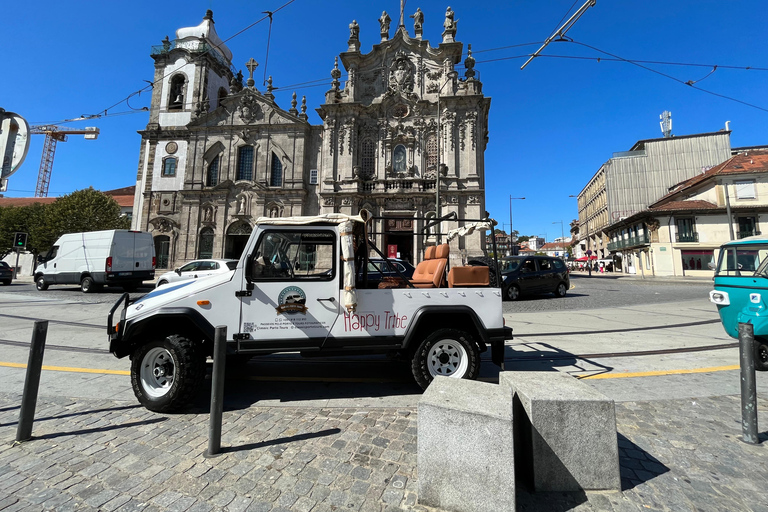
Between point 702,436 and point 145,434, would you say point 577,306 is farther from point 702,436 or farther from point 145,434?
point 145,434

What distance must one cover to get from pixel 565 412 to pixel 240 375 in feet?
14.4

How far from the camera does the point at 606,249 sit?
51.2 m

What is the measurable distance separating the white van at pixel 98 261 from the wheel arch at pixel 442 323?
17287 millimetres

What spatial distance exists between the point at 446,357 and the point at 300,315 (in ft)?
6.52

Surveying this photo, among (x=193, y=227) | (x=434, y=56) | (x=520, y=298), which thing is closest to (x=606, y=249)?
(x=434, y=56)

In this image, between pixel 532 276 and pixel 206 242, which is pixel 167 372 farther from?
pixel 206 242

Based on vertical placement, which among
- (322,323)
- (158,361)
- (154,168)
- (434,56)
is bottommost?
(158,361)

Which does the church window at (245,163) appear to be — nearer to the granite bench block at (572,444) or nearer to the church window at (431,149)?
the church window at (431,149)

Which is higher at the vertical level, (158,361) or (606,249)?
(606,249)

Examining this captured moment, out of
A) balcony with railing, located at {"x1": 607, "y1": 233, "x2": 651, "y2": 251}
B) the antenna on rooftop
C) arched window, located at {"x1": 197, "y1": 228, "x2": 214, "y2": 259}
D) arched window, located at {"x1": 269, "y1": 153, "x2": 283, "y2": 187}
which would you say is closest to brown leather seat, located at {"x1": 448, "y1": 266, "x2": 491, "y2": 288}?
arched window, located at {"x1": 269, "y1": 153, "x2": 283, "y2": 187}

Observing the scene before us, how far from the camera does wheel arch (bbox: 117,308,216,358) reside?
11.8 feet

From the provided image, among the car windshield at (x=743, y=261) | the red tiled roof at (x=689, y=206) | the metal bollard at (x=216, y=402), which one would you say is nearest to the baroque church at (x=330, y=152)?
the car windshield at (x=743, y=261)

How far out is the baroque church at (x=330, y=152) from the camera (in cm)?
2627

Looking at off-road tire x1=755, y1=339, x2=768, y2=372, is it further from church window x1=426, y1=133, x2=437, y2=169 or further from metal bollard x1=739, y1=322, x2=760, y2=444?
church window x1=426, y1=133, x2=437, y2=169
